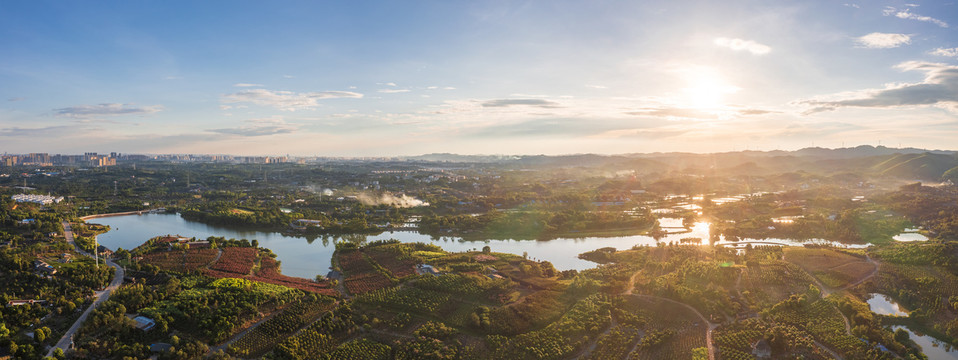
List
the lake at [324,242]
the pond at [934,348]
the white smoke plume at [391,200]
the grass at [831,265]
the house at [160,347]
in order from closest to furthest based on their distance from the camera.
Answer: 1. the house at [160,347]
2. the pond at [934,348]
3. the grass at [831,265]
4. the lake at [324,242]
5. the white smoke plume at [391,200]

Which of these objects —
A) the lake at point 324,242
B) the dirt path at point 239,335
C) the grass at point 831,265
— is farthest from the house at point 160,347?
the grass at point 831,265

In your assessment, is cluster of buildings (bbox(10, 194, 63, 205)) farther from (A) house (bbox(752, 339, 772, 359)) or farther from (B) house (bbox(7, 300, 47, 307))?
(A) house (bbox(752, 339, 772, 359))

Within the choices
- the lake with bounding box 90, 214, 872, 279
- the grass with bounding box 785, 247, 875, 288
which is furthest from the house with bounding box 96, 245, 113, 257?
the grass with bounding box 785, 247, 875, 288

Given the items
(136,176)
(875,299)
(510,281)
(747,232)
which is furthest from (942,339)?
(136,176)

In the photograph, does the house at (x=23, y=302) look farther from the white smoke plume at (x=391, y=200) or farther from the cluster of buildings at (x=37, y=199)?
the cluster of buildings at (x=37, y=199)

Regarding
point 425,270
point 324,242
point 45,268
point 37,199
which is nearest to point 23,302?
point 45,268

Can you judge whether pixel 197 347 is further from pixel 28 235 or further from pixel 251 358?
pixel 28 235

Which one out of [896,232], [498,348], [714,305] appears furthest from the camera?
[896,232]
